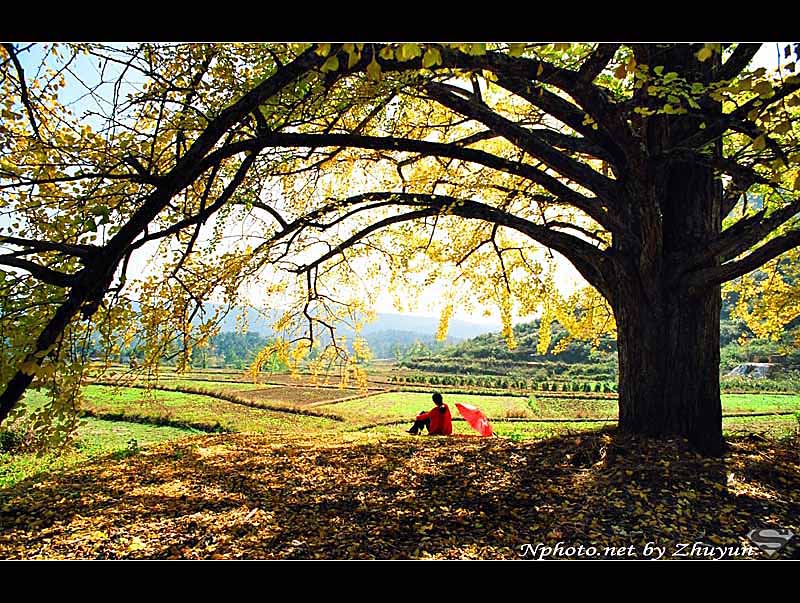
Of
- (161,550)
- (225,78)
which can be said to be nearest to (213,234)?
(225,78)

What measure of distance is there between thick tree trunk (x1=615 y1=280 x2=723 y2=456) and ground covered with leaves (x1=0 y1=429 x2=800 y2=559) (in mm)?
275

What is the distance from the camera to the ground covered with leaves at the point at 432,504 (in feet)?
10.5

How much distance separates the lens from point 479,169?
6738mm

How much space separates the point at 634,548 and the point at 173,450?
5.23 m

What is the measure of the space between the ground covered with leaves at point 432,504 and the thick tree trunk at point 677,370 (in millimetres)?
275

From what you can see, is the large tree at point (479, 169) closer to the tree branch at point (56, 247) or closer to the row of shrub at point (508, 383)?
the tree branch at point (56, 247)

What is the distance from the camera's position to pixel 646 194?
437 centimetres

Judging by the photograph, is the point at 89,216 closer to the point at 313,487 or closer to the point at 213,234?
the point at 213,234

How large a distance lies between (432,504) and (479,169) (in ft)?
14.5

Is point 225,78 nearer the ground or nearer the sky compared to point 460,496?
nearer the sky

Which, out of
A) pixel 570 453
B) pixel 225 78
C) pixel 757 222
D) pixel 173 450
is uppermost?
pixel 225 78

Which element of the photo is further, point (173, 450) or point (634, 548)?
point (173, 450)

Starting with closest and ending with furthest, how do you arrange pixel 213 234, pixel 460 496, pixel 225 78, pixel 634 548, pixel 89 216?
pixel 634 548
pixel 89 216
pixel 460 496
pixel 225 78
pixel 213 234

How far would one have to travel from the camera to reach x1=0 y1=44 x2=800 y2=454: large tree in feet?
10.3
